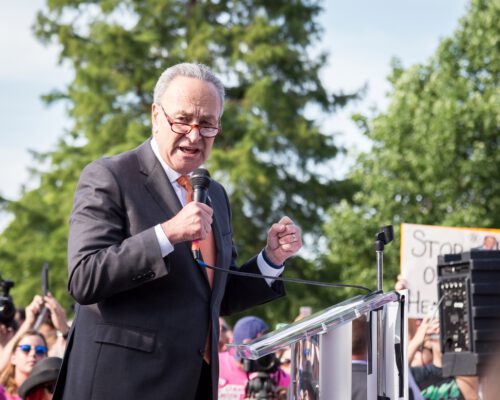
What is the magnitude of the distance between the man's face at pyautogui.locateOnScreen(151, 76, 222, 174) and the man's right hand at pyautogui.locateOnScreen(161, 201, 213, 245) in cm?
42

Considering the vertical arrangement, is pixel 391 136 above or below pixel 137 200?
above

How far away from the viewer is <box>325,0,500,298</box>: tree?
23.7 metres

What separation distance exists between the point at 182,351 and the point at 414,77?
2302 centimetres

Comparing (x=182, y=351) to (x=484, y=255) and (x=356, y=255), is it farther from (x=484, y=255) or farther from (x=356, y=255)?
(x=356, y=255)

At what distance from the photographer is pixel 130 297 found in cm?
344

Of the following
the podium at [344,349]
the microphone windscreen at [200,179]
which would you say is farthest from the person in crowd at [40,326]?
the microphone windscreen at [200,179]

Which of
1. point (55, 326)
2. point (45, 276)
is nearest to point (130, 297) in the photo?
point (45, 276)

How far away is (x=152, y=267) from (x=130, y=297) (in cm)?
19

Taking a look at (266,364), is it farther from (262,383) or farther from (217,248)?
(217,248)

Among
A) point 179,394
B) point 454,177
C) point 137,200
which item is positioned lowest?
point 179,394

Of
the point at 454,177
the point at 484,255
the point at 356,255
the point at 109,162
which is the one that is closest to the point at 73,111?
the point at 356,255

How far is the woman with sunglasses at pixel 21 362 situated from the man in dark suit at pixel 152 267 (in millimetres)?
3933

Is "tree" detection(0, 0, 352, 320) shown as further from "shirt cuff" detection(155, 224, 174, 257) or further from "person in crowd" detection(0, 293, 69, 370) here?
"shirt cuff" detection(155, 224, 174, 257)

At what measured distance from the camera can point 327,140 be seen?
26594 mm
